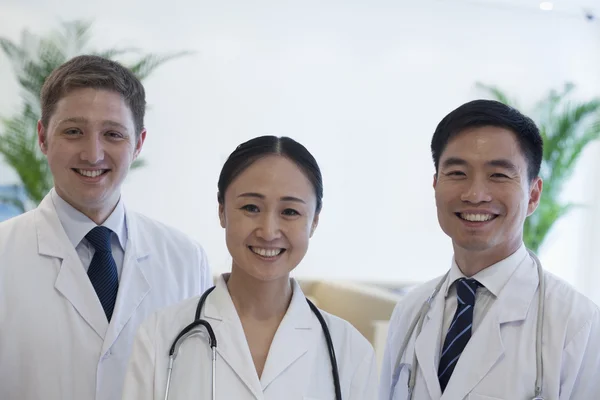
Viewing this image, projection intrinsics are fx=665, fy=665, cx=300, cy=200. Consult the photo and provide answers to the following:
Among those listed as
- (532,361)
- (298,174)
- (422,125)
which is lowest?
(532,361)

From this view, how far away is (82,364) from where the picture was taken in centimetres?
184

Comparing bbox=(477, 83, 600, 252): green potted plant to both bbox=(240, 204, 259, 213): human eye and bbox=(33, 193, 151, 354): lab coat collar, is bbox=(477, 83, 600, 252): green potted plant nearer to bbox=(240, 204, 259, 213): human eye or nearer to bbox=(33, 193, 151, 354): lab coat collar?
bbox=(33, 193, 151, 354): lab coat collar

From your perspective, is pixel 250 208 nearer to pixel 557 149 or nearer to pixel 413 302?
pixel 413 302

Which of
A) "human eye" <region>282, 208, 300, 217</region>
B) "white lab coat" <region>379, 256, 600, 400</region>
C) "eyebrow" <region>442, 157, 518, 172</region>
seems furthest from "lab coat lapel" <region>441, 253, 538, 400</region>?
"human eye" <region>282, 208, 300, 217</region>

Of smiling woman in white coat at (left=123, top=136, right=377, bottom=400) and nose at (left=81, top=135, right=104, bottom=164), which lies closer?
smiling woman in white coat at (left=123, top=136, right=377, bottom=400)

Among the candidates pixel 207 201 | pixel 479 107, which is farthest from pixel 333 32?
pixel 479 107

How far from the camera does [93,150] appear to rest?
6.05 feet

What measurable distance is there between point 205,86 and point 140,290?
491 cm

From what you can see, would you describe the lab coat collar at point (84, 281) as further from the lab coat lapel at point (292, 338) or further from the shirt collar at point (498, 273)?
the shirt collar at point (498, 273)

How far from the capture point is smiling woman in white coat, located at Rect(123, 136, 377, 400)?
1.56 meters

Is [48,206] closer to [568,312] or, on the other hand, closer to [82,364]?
[82,364]

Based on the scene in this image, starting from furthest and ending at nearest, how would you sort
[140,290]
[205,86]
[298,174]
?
1. [205,86]
2. [140,290]
3. [298,174]

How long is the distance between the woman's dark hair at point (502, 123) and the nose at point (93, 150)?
38.7 inches

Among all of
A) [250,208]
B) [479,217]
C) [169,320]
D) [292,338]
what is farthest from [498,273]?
[169,320]
